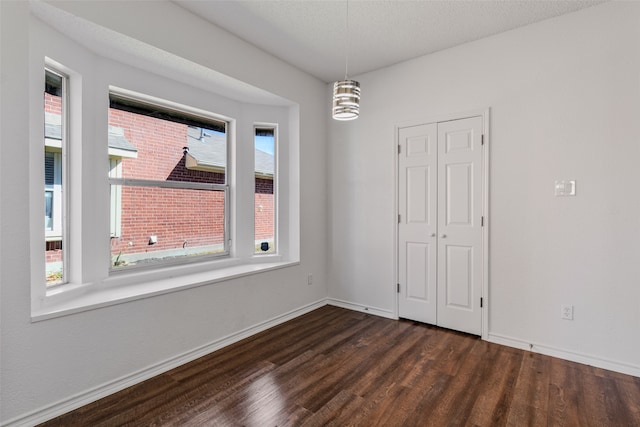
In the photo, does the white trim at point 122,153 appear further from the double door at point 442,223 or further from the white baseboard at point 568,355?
the white baseboard at point 568,355

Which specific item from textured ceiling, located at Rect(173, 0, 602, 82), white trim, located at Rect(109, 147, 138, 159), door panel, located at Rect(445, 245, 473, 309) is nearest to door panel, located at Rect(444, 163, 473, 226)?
door panel, located at Rect(445, 245, 473, 309)

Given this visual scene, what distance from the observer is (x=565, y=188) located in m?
2.69

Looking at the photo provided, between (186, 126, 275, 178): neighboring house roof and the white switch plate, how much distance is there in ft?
10.0

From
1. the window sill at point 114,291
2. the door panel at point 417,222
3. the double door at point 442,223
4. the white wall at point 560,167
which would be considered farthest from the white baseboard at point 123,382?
the white wall at point 560,167

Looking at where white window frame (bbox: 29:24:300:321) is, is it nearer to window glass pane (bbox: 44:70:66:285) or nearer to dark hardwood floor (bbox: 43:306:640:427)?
window glass pane (bbox: 44:70:66:285)

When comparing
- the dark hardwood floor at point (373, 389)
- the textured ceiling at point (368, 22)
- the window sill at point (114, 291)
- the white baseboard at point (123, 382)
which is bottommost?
the dark hardwood floor at point (373, 389)

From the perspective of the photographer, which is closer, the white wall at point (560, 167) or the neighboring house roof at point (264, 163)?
the white wall at point (560, 167)

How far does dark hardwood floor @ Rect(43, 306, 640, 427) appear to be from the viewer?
6.40 feet

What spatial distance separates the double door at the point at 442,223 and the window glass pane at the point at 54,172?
3157mm

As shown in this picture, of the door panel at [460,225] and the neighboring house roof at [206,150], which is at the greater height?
the neighboring house roof at [206,150]

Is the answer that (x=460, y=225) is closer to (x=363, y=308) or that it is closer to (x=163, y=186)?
(x=363, y=308)

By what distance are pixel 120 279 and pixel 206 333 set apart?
866 mm

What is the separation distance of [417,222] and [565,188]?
135 cm

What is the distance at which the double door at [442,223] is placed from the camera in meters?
3.17
